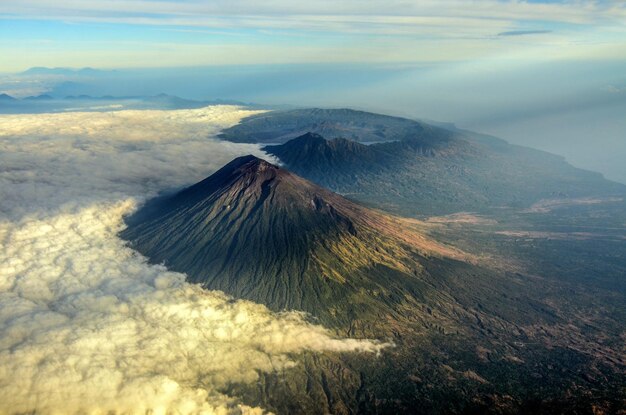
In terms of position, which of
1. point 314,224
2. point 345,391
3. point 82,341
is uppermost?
point 314,224

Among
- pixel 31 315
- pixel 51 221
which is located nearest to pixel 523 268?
pixel 31 315

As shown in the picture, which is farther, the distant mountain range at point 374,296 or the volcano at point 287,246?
the volcano at point 287,246

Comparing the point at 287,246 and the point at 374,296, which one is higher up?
the point at 287,246

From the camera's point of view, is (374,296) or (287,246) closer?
(374,296)

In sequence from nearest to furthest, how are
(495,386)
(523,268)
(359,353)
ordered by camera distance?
(495,386)
(359,353)
(523,268)

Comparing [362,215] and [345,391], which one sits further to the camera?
[362,215]

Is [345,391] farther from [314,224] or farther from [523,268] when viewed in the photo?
[523,268]

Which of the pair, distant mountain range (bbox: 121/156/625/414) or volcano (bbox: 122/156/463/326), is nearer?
distant mountain range (bbox: 121/156/625/414)

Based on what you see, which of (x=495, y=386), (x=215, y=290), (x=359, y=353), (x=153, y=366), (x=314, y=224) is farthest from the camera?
(x=314, y=224)
